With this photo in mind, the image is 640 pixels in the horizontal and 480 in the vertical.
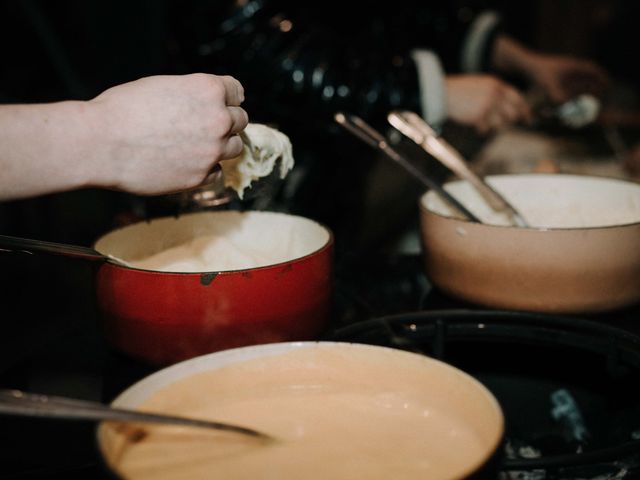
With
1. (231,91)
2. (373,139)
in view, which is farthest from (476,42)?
(231,91)

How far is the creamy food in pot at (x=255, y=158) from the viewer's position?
0.86 metres

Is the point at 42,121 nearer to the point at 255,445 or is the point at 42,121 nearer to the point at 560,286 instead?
the point at 255,445

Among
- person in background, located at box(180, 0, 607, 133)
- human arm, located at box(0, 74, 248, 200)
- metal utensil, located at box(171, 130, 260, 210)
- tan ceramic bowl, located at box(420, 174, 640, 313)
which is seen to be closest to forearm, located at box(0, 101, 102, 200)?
human arm, located at box(0, 74, 248, 200)

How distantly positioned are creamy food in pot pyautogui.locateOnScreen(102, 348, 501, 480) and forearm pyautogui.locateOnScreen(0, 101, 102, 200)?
227 mm

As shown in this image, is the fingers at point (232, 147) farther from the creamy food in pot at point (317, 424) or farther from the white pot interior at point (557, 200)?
the white pot interior at point (557, 200)

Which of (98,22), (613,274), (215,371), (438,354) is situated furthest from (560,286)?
(98,22)

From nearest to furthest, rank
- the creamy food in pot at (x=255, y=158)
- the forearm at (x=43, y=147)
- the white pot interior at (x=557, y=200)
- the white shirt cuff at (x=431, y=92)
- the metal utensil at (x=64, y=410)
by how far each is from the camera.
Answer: the metal utensil at (x=64, y=410) → the forearm at (x=43, y=147) → the creamy food in pot at (x=255, y=158) → the white pot interior at (x=557, y=200) → the white shirt cuff at (x=431, y=92)

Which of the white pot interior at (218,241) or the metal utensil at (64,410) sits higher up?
the metal utensil at (64,410)

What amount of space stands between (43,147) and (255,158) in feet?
0.94

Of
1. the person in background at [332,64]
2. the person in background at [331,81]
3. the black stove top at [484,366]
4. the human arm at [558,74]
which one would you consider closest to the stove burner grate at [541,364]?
the black stove top at [484,366]

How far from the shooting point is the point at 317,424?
64 cm

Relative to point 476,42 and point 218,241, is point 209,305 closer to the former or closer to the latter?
point 218,241

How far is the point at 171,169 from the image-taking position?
715 mm

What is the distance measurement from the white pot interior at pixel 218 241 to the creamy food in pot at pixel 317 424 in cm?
26
